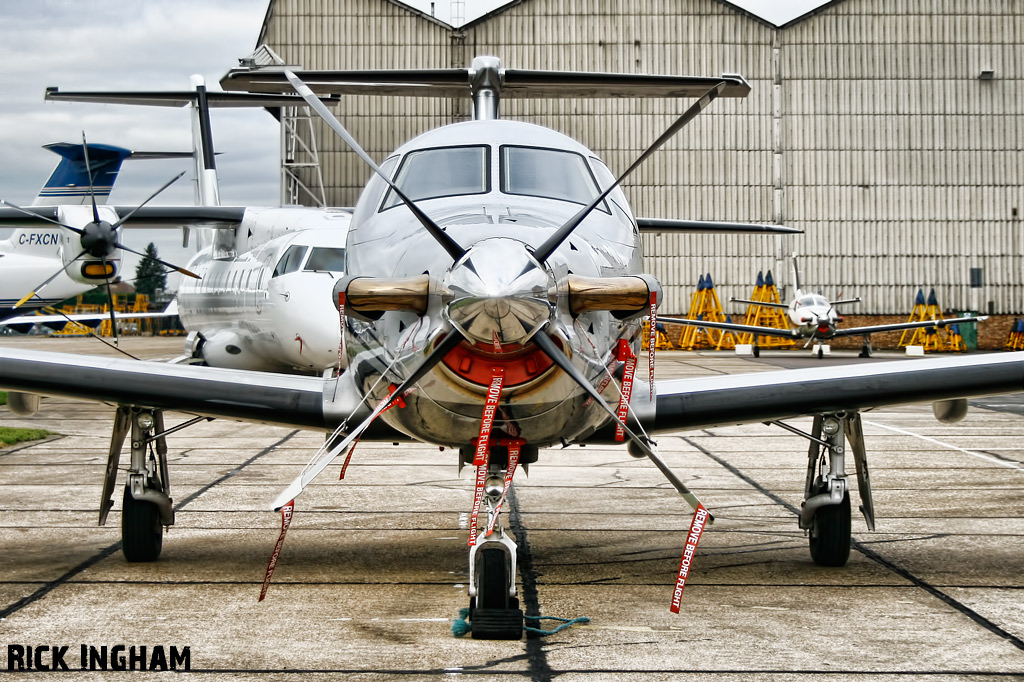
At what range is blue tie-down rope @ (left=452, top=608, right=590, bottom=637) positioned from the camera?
5590mm

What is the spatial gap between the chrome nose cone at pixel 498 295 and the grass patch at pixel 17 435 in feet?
38.7

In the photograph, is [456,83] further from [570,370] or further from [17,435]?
[17,435]

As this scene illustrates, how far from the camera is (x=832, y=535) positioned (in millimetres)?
7312

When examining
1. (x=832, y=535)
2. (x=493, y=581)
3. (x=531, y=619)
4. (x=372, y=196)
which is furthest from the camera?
(x=832, y=535)

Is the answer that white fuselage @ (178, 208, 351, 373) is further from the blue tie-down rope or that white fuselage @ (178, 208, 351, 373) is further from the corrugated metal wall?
the corrugated metal wall

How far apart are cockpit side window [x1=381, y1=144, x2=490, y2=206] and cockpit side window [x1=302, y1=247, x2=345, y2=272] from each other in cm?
→ 808

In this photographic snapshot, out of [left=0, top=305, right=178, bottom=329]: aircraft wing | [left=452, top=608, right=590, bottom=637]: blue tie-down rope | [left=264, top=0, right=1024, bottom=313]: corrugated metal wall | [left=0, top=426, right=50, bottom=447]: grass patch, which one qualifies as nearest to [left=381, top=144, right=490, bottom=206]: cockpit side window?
[left=452, top=608, right=590, bottom=637]: blue tie-down rope

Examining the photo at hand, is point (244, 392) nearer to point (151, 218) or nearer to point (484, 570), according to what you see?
point (484, 570)

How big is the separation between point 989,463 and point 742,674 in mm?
9341

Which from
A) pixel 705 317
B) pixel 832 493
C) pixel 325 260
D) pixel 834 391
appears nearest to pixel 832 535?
pixel 832 493

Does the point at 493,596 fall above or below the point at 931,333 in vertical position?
below

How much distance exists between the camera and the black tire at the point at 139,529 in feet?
24.1

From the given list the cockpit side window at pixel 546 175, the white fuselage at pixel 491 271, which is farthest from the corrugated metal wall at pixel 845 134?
the white fuselage at pixel 491 271

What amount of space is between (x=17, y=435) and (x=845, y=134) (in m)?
38.4
